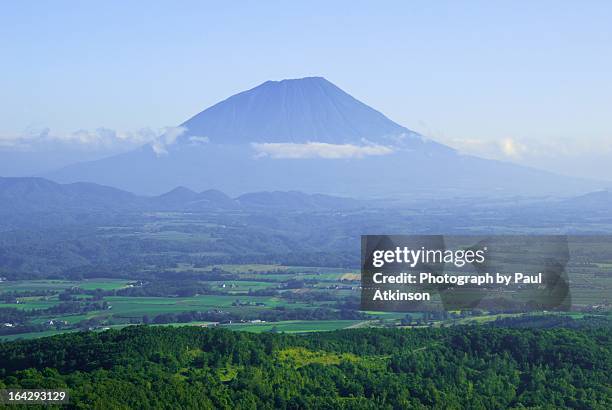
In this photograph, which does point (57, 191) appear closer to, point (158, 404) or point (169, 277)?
point (169, 277)

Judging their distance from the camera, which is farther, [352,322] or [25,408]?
[352,322]

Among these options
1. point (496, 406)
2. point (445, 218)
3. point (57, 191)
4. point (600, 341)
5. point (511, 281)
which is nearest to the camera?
point (511, 281)

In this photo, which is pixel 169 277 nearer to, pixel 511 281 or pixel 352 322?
pixel 352 322

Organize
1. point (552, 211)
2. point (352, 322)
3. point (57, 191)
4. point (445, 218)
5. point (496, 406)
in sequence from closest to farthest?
point (496, 406), point (352, 322), point (445, 218), point (552, 211), point (57, 191)

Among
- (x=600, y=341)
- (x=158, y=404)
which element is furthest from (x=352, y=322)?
(x=158, y=404)

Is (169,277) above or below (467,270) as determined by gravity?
below

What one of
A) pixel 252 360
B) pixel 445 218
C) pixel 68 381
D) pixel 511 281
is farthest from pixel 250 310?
pixel 445 218
